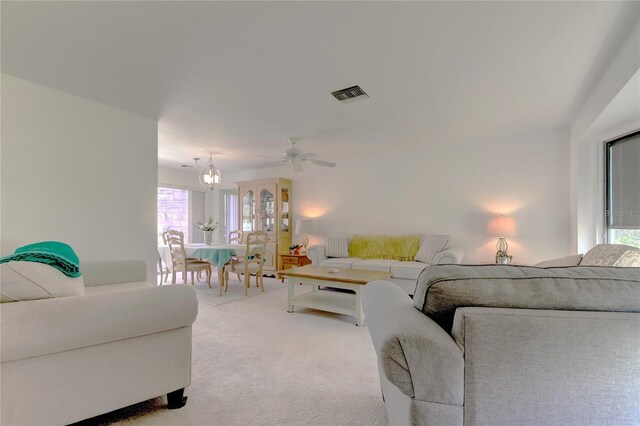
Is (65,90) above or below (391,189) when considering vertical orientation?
above

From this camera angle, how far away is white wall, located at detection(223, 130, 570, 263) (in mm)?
3820

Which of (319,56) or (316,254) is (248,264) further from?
(319,56)

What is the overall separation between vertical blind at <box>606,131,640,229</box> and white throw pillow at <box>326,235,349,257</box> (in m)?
3.26

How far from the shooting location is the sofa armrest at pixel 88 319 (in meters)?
1.17

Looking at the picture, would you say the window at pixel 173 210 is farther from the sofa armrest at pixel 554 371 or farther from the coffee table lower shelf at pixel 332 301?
the sofa armrest at pixel 554 371

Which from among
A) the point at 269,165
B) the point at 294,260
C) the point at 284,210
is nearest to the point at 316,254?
the point at 294,260

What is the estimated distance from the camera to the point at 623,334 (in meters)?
0.81

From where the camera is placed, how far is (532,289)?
0.91m

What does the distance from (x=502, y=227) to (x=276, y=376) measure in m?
3.36

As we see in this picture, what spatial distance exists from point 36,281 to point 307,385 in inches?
61.5

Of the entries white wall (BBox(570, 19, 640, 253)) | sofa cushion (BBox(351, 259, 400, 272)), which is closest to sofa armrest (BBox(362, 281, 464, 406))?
white wall (BBox(570, 19, 640, 253))

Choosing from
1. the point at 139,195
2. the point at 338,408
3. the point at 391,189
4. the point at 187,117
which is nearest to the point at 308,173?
the point at 391,189

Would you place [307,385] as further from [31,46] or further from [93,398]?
[31,46]

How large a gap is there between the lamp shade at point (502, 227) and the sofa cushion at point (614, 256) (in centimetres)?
164
